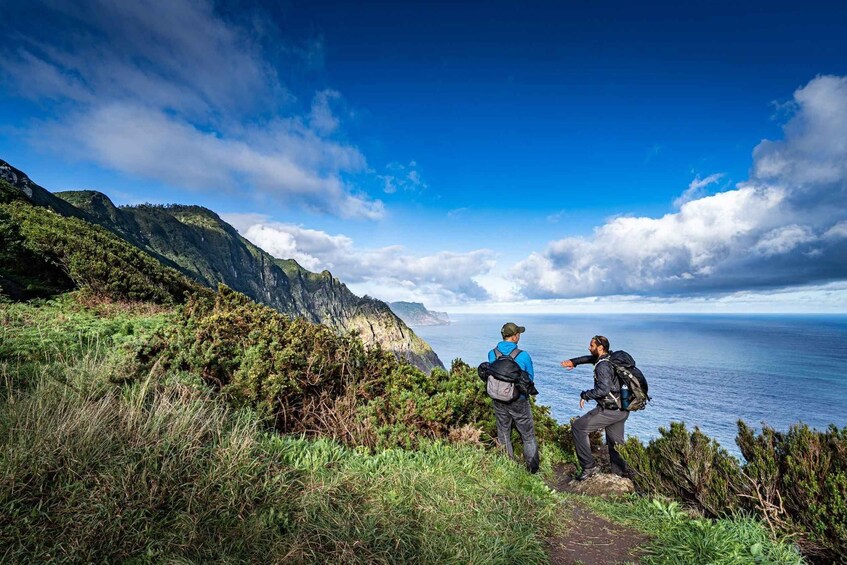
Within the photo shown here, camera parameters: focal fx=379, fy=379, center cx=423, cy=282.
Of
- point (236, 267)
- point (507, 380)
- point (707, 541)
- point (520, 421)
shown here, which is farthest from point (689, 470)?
point (236, 267)

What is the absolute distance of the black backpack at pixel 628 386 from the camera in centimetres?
629

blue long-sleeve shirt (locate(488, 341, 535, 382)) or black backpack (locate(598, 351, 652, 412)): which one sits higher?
blue long-sleeve shirt (locate(488, 341, 535, 382))

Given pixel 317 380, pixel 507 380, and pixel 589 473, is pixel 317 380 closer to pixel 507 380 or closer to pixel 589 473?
pixel 507 380

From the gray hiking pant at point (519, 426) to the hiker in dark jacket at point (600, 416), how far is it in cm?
85

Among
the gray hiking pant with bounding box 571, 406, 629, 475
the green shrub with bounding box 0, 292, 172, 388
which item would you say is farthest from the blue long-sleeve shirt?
the green shrub with bounding box 0, 292, 172, 388

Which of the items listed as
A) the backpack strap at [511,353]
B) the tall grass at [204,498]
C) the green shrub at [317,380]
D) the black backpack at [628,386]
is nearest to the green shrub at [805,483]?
the black backpack at [628,386]

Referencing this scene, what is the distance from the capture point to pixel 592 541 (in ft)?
13.6

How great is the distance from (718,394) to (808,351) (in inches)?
4201

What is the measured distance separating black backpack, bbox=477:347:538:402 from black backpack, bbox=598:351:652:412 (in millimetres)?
1397

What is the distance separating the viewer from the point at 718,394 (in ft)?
238

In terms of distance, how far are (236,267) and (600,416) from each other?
17312 centimetres

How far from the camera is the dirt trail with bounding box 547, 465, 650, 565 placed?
150 inches

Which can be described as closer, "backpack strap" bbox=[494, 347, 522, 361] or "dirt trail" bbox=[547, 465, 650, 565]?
"dirt trail" bbox=[547, 465, 650, 565]

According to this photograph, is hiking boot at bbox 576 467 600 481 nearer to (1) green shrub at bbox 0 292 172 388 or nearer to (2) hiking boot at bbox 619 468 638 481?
(2) hiking boot at bbox 619 468 638 481
